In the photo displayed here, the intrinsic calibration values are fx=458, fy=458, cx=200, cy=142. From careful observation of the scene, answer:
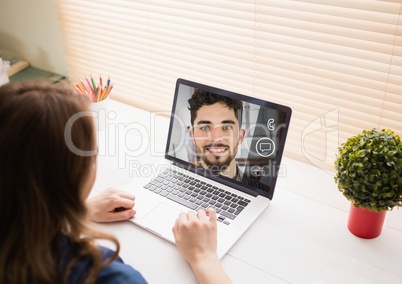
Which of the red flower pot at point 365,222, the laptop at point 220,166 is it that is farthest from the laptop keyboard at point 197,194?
the red flower pot at point 365,222

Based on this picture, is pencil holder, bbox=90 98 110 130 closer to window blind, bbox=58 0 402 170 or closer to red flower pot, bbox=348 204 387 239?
window blind, bbox=58 0 402 170

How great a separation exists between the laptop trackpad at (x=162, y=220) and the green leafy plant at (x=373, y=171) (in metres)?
0.39

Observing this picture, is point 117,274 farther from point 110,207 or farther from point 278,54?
point 278,54

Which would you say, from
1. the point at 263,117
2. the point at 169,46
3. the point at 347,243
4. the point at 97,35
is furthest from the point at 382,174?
the point at 97,35

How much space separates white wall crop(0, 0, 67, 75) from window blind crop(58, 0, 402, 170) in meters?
0.11

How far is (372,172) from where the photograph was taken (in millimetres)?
916

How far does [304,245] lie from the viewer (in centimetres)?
100

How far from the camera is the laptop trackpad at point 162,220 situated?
3.38 feet

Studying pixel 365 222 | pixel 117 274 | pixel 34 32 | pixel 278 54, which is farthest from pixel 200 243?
pixel 34 32

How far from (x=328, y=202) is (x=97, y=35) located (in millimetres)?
1022

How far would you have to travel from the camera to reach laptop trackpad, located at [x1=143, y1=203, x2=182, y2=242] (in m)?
1.03

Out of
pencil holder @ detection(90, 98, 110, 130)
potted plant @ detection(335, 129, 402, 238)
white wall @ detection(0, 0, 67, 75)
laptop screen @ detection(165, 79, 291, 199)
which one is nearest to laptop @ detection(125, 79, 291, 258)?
laptop screen @ detection(165, 79, 291, 199)

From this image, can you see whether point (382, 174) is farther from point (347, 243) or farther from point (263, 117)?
point (263, 117)

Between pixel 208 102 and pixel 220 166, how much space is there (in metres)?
0.17
